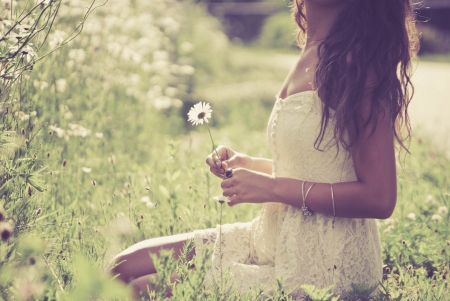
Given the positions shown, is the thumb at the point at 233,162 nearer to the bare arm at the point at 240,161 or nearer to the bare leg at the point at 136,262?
the bare arm at the point at 240,161

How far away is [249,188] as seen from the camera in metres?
1.85

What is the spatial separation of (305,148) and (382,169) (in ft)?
0.87

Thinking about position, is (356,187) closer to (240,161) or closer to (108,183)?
(240,161)

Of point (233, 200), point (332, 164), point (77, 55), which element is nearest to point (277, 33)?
point (77, 55)

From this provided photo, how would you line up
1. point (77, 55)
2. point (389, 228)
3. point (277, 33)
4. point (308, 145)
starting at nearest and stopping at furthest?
point (308, 145), point (389, 228), point (77, 55), point (277, 33)

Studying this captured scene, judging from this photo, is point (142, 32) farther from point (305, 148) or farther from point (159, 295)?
point (159, 295)

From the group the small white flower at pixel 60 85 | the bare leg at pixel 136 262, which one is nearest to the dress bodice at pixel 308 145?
the bare leg at pixel 136 262

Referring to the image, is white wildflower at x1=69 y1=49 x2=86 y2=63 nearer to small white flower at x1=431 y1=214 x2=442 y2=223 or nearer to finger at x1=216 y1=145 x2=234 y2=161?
finger at x1=216 y1=145 x2=234 y2=161

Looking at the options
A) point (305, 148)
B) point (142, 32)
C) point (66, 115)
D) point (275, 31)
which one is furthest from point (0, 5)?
point (275, 31)

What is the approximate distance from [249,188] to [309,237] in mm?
259

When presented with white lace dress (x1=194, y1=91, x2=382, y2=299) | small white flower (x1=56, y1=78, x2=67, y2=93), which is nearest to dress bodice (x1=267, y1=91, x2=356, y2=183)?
white lace dress (x1=194, y1=91, x2=382, y2=299)

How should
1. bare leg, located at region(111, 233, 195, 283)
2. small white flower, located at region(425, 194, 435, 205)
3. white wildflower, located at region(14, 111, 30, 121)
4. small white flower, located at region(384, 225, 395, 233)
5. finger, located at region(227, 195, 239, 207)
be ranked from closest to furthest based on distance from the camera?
finger, located at region(227, 195, 239, 207) → bare leg, located at region(111, 233, 195, 283) → white wildflower, located at region(14, 111, 30, 121) → small white flower, located at region(384, 225, 395, 233) → small white flower, located at region(425, 194, 435, 205)

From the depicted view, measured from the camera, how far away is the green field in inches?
68.1

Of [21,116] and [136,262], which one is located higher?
[21,116]
